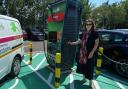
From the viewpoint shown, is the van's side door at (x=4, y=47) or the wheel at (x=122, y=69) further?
the wheel at (x=122, y=69)

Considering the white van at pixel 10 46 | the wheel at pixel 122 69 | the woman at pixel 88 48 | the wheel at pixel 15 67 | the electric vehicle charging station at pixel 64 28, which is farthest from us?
the wheel at pixel 122 69

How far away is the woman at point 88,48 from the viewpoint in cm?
734

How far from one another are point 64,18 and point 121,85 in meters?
2.93

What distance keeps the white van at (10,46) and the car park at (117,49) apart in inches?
127

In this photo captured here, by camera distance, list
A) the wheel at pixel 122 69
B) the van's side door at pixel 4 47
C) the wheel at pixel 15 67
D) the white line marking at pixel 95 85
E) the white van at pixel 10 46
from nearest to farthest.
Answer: the van's side door at pixel 4 47, the white van at pixel 10 46, the white line marking at pixel 95 85, the wheel at pixel 15 67, the wheel at pixel 122 69

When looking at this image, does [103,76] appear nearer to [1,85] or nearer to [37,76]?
[37,76]

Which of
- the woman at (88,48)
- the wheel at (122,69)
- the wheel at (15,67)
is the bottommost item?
the wheel at (122,69)

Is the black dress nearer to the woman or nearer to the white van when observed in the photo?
the woman

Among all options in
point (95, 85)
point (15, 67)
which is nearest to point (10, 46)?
Result: point (15, 67)

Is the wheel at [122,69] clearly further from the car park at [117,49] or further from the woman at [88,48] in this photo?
the woman at [88,48]

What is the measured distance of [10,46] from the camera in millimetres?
7715

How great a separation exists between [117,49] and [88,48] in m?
2.13

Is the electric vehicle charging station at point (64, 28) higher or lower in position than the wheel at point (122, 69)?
higher

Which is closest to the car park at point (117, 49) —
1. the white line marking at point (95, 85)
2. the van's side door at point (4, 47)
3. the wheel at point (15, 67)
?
the white line marking at point (95, 85)
